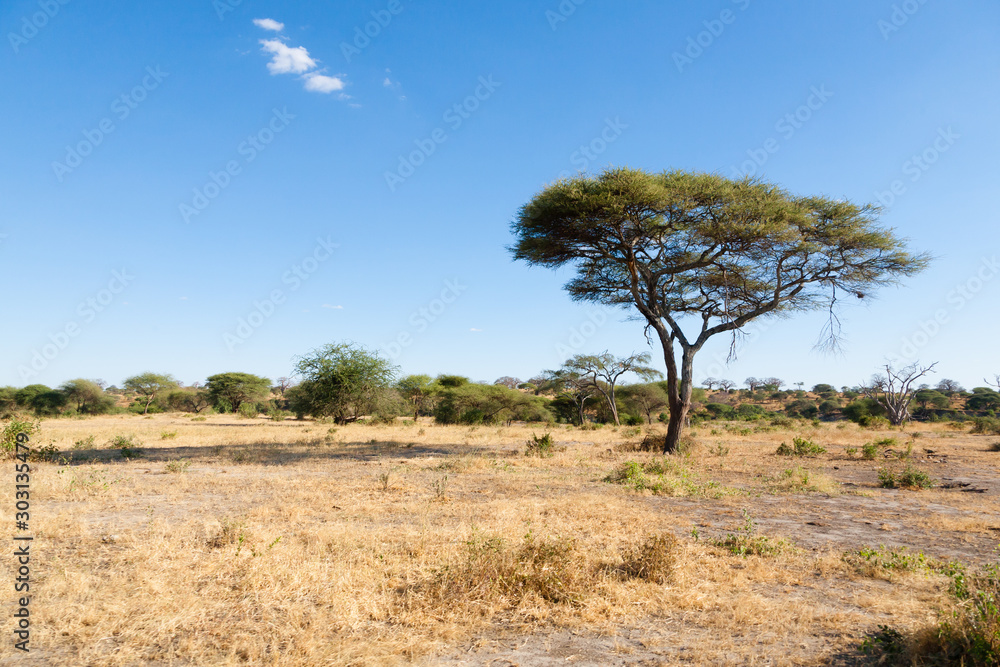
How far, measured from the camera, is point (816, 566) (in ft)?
18.7

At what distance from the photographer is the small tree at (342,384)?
35.0 m

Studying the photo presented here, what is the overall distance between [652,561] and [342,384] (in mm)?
31970

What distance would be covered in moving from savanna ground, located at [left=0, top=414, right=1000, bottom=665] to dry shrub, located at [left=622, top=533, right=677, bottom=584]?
18 millimetres

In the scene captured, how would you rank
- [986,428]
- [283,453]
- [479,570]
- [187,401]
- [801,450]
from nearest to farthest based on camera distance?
1. [479,570]
2. [283,453]
3. [801,450]
4. [986,428]
5. [187,401]

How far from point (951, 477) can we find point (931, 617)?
40.4 ft

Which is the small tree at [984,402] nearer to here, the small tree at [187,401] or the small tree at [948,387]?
the small tree at [948,387]

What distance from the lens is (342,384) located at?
115ft

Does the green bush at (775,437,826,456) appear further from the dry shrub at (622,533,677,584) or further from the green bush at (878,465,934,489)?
the dry shrub at (622,533,677,584)

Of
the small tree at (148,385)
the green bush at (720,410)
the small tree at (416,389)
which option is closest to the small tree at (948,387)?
the green bush at (720,410)

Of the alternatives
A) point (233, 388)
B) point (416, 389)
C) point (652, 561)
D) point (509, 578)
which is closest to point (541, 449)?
point (652, 561)

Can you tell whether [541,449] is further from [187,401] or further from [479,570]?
[187,401]

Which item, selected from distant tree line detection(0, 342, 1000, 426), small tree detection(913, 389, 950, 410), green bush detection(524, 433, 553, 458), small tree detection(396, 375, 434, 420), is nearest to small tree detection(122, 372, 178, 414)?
distant tree line detection(0, 342, 1000, 426)

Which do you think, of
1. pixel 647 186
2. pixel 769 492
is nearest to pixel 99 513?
pixel 769 492

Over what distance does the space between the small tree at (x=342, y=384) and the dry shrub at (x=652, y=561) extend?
31.6 m
